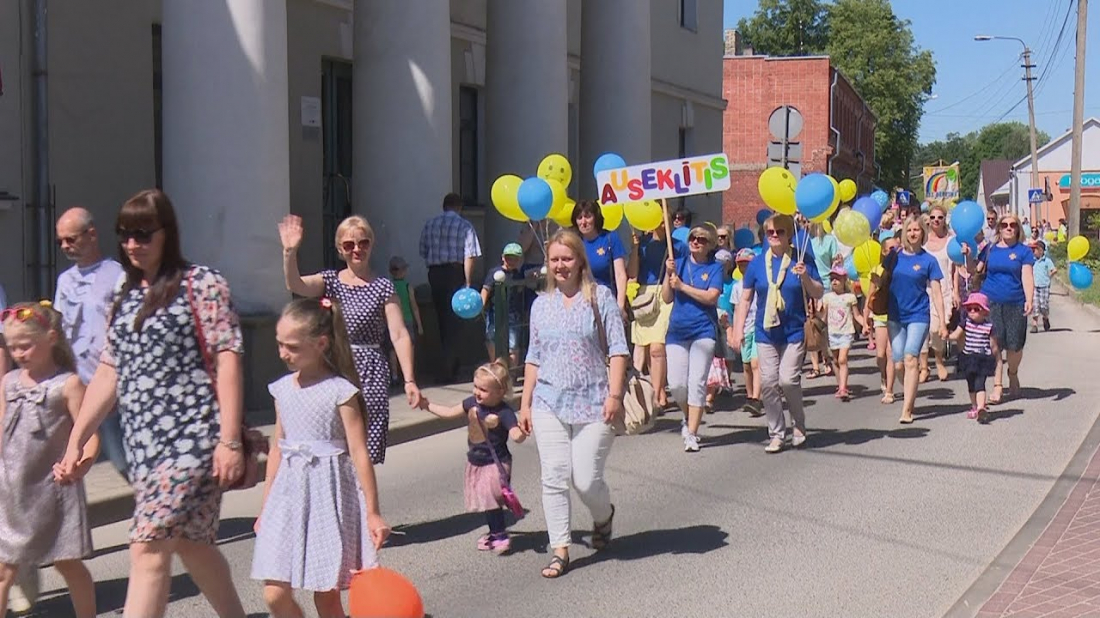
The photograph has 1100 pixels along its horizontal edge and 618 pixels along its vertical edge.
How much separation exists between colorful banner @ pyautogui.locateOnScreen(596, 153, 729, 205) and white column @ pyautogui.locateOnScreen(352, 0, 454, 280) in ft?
13.9

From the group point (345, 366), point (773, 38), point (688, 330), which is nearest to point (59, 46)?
point (688, 330)

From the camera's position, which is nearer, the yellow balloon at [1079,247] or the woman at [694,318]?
the woman at [694,318]

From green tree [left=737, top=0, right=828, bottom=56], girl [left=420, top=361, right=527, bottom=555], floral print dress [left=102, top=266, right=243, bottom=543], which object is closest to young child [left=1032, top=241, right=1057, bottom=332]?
girl [left=420, top=361, right=527, bottom=555]

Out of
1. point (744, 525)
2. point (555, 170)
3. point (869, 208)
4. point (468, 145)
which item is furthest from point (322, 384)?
point (468, 145)

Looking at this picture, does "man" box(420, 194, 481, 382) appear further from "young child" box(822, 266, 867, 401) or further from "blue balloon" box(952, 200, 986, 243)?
"blue balloon" box(952, 200, 986, 243)

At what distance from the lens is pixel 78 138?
12.5 metres

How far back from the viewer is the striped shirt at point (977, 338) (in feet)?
39.7

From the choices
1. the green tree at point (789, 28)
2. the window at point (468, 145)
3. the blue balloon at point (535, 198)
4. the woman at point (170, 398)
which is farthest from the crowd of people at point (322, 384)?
the green tree at point (789, 28)

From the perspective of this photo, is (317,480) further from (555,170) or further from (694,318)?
(555,170)

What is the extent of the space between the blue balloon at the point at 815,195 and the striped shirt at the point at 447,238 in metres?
3.71

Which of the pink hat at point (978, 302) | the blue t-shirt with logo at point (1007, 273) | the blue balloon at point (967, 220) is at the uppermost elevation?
the blue balloon at point (967, 220)

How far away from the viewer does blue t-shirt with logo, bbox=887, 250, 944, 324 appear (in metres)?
12.0

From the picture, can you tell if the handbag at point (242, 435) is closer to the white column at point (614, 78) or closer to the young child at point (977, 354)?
the young child at point (977, 354)

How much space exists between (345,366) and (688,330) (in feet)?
17.7
